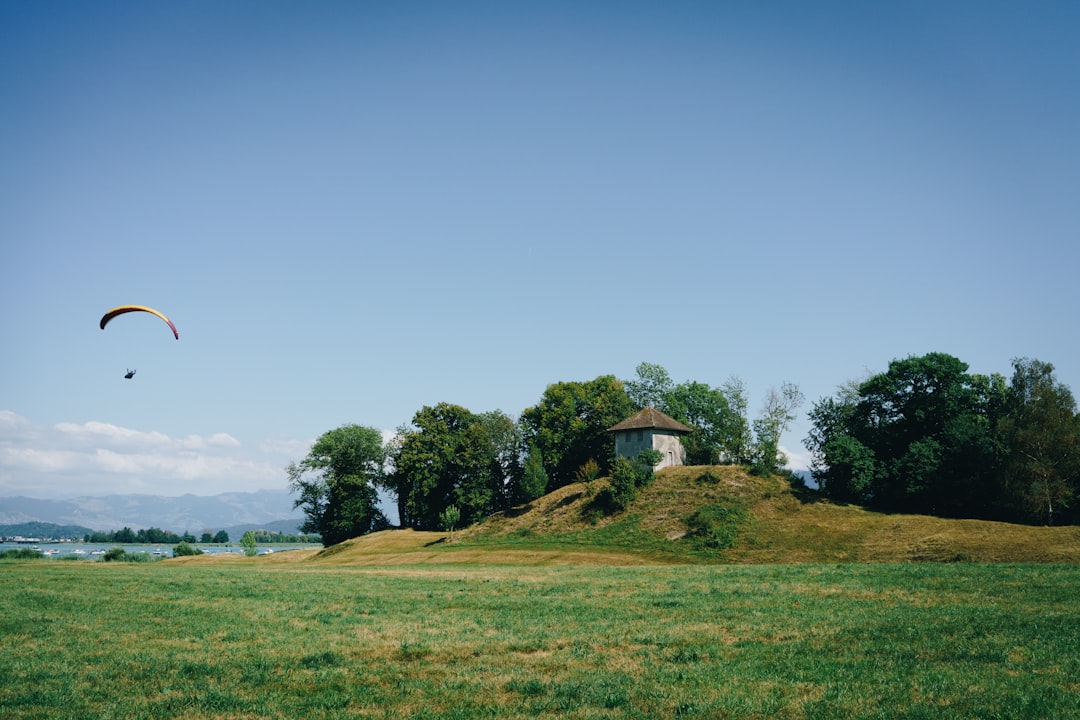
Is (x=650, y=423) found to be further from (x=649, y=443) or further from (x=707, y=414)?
(x=707, y=414)

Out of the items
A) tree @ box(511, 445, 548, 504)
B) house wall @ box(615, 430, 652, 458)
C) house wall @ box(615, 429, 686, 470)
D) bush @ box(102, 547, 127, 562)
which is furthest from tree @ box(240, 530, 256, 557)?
house wall @ box(615, 429, 686, 470)

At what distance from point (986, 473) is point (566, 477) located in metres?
54.7

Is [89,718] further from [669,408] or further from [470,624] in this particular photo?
[669,408]

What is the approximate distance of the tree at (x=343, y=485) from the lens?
106 m

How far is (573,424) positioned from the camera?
103 meters

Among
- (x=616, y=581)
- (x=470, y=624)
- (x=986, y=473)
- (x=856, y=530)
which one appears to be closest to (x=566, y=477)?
(x=856, y=530)

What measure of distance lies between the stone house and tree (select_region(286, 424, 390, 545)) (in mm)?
41410

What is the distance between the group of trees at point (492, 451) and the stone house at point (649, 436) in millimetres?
4340

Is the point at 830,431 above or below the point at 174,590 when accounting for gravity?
above

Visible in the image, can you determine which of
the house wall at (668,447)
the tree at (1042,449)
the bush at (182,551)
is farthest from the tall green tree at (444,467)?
the tree at (1042,449)

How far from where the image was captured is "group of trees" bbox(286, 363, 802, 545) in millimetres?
98375

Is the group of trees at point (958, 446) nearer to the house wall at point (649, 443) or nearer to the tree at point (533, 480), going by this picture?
the house wall at point (649, 443)

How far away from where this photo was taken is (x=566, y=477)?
10538 centimetres

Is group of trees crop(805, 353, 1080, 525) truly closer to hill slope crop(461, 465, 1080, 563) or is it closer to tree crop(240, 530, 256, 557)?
hill slope crop(461, 465, 1080, 563)
